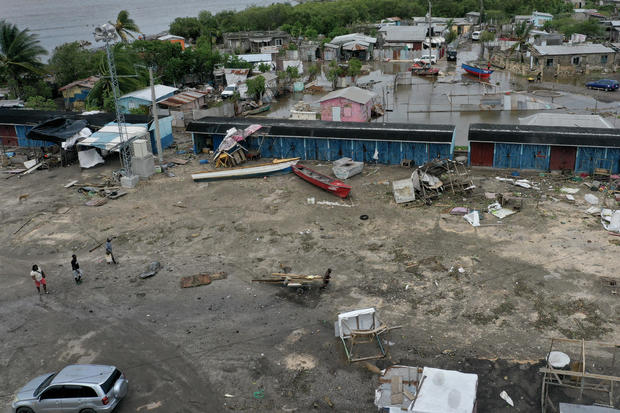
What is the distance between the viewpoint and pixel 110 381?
14242 mm

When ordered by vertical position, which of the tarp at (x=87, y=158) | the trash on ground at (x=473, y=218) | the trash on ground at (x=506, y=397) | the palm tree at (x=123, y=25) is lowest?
the trash on ground at (x=506, y=397)

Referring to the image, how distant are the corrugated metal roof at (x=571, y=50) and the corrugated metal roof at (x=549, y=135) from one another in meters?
32.4

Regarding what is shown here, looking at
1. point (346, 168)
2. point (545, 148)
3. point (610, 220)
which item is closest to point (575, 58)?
point (545, 148)

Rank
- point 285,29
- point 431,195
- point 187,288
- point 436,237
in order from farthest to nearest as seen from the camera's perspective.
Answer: point 285,29 → point 431,195 → point 436,237 → point 187,288

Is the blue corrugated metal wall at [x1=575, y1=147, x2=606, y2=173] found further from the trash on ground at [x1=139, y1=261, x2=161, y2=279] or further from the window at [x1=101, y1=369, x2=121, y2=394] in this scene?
the window at [x1=101, y1=369, x2=121, y2=394]

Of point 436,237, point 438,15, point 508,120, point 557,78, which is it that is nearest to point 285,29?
point 438,15

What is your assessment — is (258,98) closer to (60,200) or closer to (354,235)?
(60,200)

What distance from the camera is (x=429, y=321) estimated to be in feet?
57.6

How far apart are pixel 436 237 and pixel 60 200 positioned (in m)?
20.6

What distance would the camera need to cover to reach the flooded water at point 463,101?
4347 centimetres

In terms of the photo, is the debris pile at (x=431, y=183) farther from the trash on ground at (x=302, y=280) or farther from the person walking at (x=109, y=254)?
the person walking at (x=109, y=254)

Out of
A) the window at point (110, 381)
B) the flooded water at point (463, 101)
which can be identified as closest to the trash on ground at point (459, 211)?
the flooded water at point (463, 101)

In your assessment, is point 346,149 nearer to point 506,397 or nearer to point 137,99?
point 137,99

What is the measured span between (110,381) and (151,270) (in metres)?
7.70
